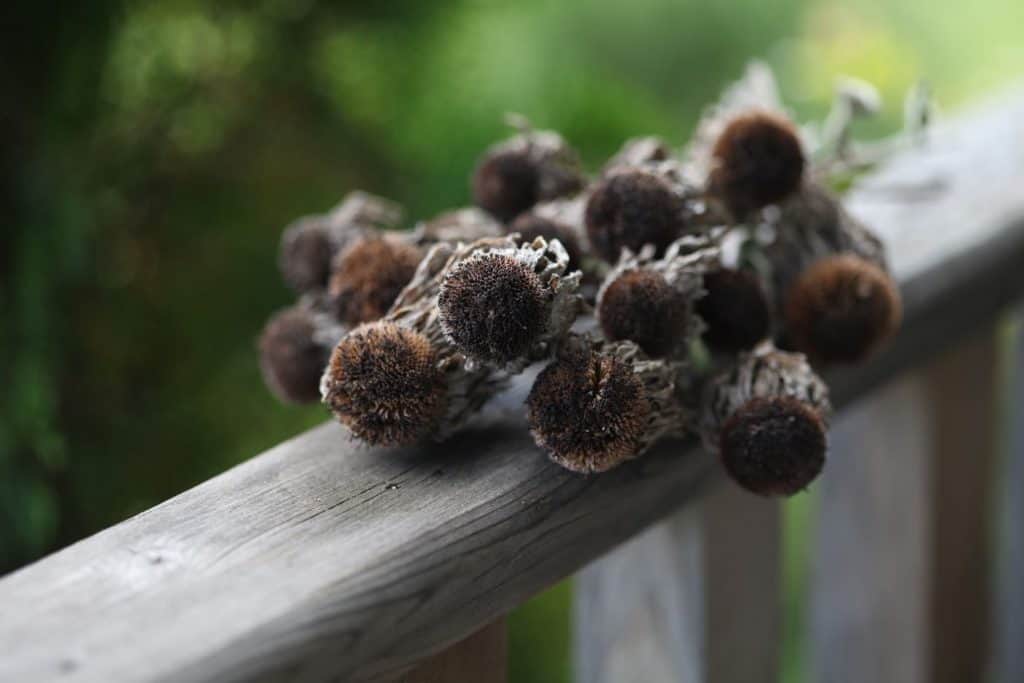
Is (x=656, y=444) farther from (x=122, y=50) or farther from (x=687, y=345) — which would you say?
(x=122, y=50)

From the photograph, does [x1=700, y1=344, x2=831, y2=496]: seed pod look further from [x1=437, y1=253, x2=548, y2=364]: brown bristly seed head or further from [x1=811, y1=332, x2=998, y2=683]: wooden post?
[x1=811, y1=332, x2=998, y2=683]: wooden post

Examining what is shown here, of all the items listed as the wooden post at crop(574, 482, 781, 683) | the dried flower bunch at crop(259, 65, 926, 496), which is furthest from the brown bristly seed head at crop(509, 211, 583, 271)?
the wooden post at crop(574, 482, 781, 683)

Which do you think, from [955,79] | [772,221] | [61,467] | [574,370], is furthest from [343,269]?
[955,79]

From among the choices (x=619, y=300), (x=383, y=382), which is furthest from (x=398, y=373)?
(x=619, y=300)

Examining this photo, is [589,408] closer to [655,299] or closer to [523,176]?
[655,299]

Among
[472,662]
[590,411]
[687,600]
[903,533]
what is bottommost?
[903,533]
